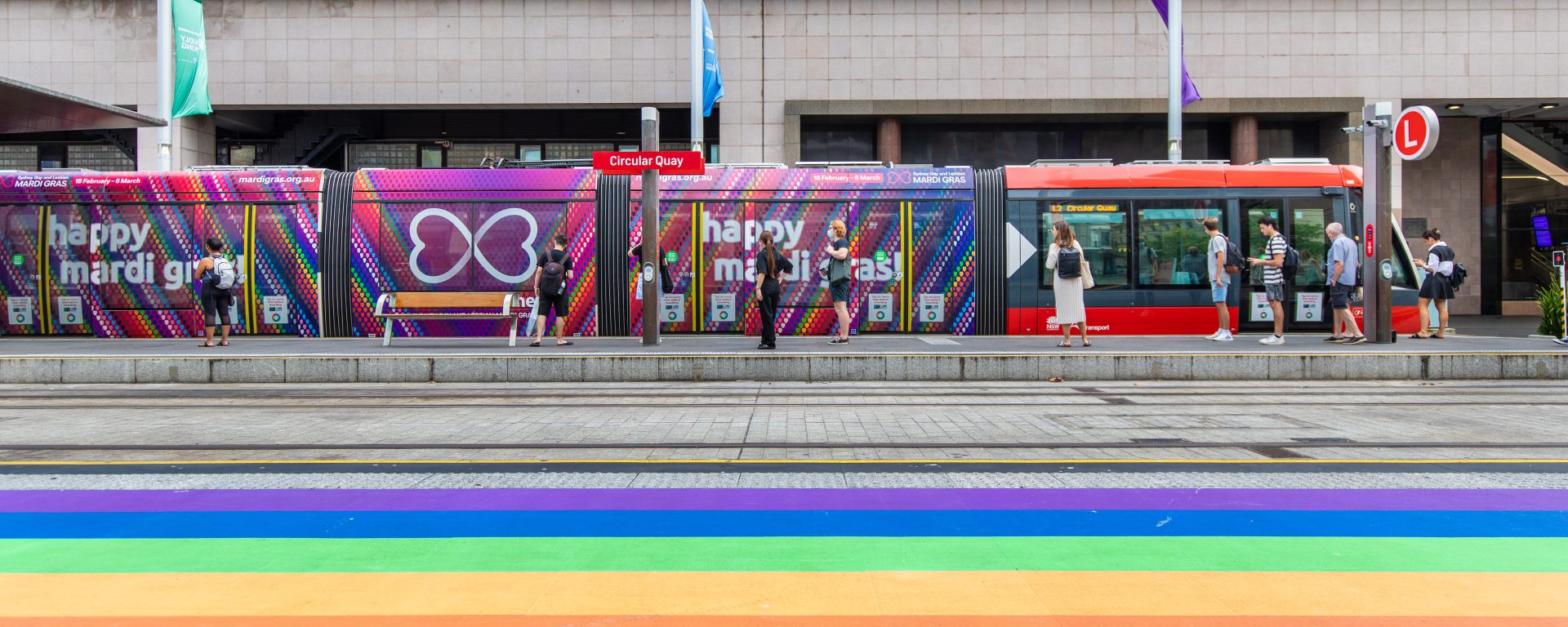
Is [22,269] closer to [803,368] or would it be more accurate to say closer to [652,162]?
[652,162]

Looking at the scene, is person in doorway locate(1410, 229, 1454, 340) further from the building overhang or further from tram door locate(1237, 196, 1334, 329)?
the building overhang

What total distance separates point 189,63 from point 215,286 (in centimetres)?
666

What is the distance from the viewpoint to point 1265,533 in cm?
416

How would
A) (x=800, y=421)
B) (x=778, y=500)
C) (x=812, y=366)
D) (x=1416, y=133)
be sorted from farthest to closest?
1. (x=1416, y=133)
2. (x=812, y=366)
3. (x=800, y=421)
4. (x=778, y=500)

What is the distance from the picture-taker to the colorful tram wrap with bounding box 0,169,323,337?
15.0 m

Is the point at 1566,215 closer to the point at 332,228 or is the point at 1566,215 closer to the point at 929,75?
the point at 929,75

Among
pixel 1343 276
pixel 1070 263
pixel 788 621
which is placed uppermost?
pixel 1070 263

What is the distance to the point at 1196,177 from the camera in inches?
576

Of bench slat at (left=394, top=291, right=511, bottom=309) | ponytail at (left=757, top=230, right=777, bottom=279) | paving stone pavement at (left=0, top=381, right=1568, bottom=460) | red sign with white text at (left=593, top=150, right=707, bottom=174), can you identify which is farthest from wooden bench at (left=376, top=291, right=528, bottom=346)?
ponytail at (left=757, top=230, right=777, bottom=279)

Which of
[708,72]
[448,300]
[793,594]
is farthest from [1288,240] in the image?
[793,594]

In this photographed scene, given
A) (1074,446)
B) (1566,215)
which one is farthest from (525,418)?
(1566,215)

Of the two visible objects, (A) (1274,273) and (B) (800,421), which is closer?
(B) (800,421)

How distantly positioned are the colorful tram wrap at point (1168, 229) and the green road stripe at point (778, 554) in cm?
1090

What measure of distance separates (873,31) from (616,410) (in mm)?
17246
